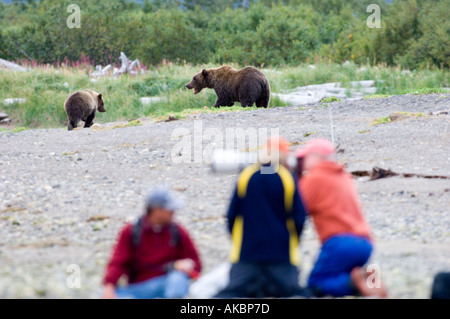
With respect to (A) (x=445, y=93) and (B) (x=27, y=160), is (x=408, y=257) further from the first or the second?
(A) (x=445, y=93)

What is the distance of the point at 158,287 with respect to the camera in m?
4.54

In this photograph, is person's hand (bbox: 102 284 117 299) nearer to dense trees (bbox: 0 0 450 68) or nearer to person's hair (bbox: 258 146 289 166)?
person's hair (bbox: 258 146 289 166)

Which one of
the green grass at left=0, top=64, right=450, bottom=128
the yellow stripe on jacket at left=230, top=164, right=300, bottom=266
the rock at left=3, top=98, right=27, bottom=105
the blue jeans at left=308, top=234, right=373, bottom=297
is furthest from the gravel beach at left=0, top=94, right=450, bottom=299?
the rock at left=3, top=98, right=27, bottom=105

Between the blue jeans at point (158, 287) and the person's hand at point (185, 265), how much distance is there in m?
0.03

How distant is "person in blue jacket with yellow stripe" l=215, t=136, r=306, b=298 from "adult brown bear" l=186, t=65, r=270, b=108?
1256 centimetres

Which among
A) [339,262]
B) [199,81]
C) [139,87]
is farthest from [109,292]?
[139,87]

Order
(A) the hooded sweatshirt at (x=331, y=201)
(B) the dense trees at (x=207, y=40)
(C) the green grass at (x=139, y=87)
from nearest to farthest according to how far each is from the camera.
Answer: (A) the hooded sweatshirt at (x=331, y=201) < (C) the green grass at (x=139, y=87) < (B) the dense trees at (x=207, y=40)

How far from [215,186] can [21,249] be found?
3.16 meters

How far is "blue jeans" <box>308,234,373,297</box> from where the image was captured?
480 centimetres

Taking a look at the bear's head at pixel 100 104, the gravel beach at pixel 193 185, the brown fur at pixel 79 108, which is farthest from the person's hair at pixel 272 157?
the bear's head at pixel 100 104

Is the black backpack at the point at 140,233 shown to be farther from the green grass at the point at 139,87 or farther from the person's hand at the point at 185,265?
the green grass at the point at 139,87

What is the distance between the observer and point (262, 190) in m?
4.63

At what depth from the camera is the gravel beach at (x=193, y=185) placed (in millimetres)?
5777
